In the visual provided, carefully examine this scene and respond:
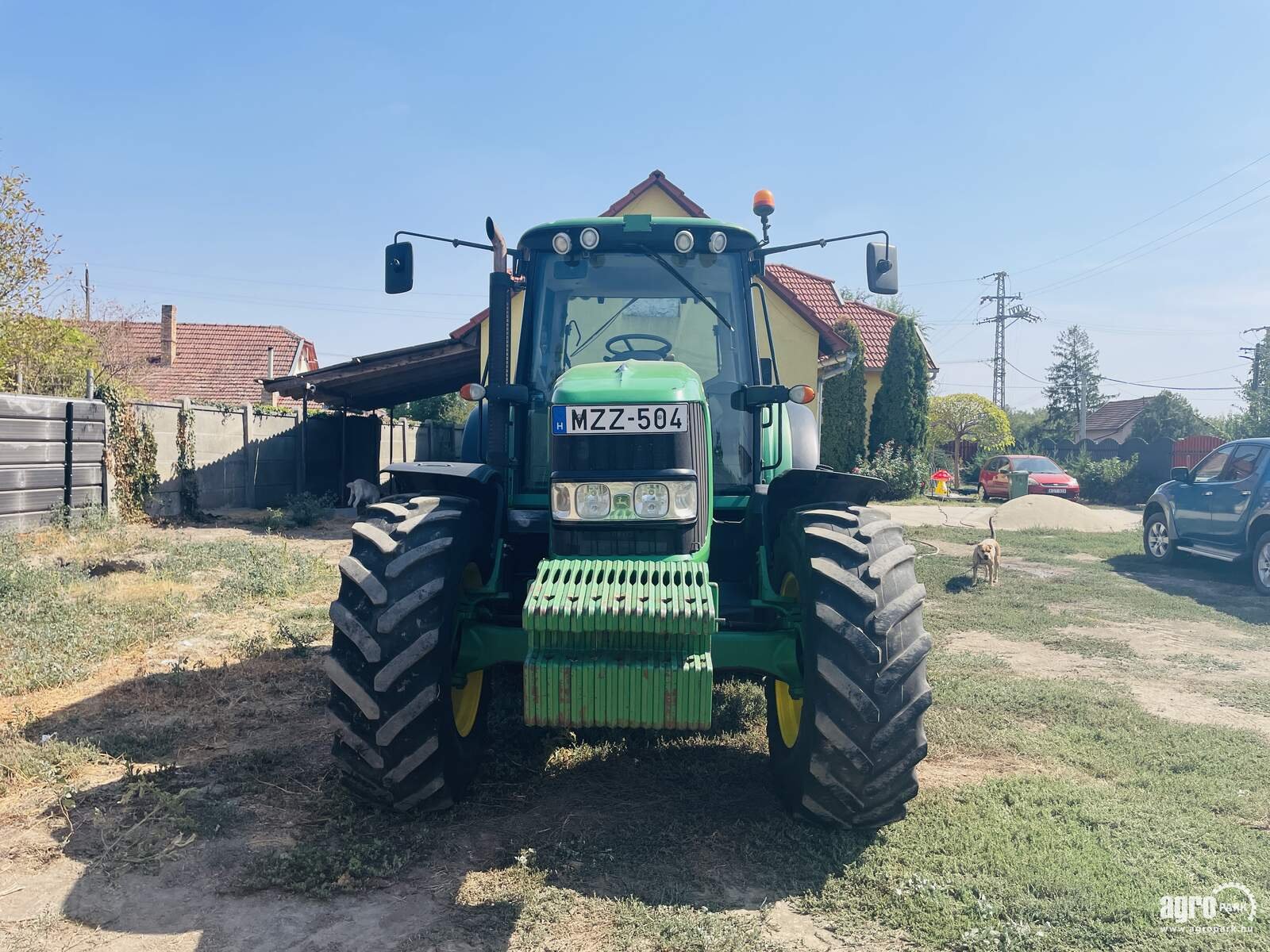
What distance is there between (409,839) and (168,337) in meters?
37.3

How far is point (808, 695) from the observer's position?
3.47m

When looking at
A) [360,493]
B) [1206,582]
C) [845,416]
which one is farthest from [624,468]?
[845,416]

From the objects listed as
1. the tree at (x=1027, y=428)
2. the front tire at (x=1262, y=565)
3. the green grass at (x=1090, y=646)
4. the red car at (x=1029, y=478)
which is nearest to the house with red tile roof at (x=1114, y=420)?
the tree at (x=1027, y=428)

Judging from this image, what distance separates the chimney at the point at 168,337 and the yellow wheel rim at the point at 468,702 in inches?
1426

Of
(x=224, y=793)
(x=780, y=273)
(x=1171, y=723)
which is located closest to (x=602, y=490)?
(x=224, y=793)

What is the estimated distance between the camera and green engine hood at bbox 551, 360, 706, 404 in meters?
3.67

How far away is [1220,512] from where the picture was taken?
10.6 meters

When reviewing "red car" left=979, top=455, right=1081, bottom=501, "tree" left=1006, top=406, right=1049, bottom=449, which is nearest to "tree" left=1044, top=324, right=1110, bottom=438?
"tree" left=1006, top=406, right=1049, bottom=449

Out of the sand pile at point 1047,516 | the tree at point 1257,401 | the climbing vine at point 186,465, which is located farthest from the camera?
the tree at point 1257,401

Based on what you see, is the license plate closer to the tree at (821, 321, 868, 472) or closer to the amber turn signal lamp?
the amber turn signal lamp

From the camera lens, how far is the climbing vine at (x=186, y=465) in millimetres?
14125

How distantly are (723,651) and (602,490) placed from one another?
2.69ft

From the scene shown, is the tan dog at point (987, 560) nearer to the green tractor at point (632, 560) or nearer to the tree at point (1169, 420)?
the green tractor at point (632, 560)

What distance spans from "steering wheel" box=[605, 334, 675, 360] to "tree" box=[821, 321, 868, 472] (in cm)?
2048
